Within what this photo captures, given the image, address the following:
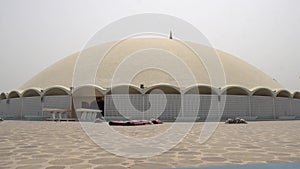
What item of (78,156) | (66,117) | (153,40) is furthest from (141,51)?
(78,156)

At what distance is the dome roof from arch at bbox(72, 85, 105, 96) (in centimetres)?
82

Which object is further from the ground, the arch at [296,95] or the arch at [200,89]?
the arch at [200,89]

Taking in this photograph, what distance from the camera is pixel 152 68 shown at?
27297 millimetres

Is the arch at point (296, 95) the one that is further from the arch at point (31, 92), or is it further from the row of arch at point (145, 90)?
the arch at point (31, 92)

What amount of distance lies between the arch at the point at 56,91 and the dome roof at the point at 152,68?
0.86 metres

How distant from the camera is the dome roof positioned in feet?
86.2

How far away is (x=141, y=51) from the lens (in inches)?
1176

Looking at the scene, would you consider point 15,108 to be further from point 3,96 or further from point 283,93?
point 283,93

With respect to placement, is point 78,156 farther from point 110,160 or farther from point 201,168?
point 201,168

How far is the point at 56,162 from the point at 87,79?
22332 mm

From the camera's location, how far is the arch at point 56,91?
25456 mm

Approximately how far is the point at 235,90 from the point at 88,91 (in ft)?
49.1

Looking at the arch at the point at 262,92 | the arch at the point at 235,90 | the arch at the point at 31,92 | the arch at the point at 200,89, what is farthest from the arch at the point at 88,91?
the arch at the point at 262,92

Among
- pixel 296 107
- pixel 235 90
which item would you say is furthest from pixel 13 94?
pixel 296 107
